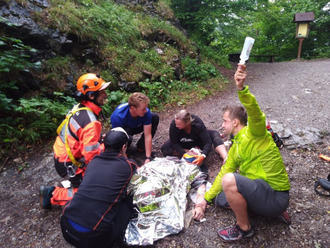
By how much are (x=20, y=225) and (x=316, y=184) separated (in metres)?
4.19

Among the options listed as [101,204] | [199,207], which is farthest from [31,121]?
[199,207]

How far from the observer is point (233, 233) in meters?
2.25

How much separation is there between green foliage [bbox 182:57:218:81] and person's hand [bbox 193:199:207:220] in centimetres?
643

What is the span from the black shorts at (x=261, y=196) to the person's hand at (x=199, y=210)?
724 mm

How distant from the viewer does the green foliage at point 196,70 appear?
8.37 metres

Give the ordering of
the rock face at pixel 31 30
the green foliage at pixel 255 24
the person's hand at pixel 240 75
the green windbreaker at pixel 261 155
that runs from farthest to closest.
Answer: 1. the green foliage at pixel 255 24
2. the rock face at pixel 31 30
3. the green windbreaker at pixel 261 155
4. the person's hand at pixel 240 75

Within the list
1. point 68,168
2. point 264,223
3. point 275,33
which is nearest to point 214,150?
point 264,223

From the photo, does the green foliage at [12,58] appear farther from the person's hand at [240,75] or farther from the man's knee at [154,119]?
the person's hand at [240,75]

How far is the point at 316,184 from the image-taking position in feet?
8.95

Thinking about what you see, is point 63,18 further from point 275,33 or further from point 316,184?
point 275,33

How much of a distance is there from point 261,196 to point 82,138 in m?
2.28

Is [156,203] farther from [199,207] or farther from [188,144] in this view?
[188,144]

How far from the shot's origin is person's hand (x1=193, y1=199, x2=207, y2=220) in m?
2.55

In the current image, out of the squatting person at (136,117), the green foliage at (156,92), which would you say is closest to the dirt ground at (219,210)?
the squatting person at (136,117)
